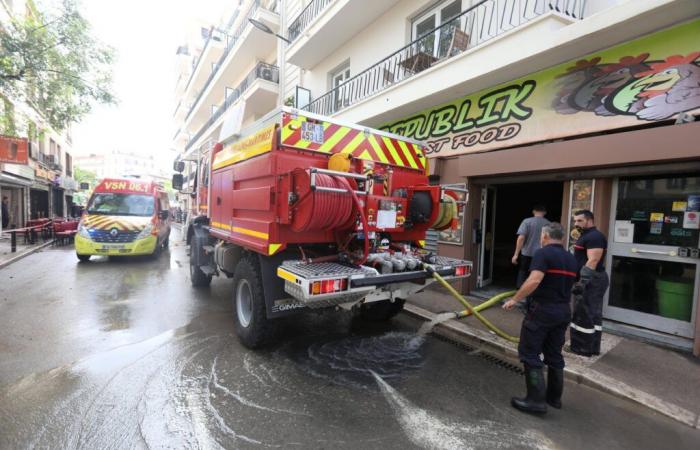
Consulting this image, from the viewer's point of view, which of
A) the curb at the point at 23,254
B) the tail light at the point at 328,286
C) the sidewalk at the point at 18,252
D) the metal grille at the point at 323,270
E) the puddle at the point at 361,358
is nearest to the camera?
the tail light at the point at 328,286

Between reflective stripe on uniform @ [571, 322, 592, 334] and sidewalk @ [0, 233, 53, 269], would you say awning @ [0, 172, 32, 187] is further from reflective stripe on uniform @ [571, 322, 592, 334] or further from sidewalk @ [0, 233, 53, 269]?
reflective stripe on uniform @ [571, 322, 592, 334]

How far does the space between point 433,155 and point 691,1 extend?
4314 mm

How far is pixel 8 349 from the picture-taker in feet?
12.9

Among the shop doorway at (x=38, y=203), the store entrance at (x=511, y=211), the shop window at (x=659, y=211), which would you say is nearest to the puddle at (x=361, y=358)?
the shop window at (x=659, y=211)

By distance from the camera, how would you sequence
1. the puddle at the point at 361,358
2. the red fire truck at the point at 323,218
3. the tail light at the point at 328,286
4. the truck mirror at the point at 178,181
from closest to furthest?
the tail light at the point at 328,286, the red fire truck at the point at 323,218, the puddle at the point at 361,358, the truck mirror at the point at 178,181

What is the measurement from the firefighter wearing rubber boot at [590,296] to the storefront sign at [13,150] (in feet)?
47.3

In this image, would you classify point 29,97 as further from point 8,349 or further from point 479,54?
point 479,54

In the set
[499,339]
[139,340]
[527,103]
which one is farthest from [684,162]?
[139,340]

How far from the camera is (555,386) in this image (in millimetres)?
3117

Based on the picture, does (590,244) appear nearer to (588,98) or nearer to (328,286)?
(588,98)

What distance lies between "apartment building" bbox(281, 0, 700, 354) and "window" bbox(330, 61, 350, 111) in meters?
2.65

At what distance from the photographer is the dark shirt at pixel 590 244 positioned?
3.93 meters

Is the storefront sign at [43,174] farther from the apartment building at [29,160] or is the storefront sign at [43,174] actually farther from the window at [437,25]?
the window at [437,25]

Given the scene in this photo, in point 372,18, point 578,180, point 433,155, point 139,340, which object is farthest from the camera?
point 372,18
